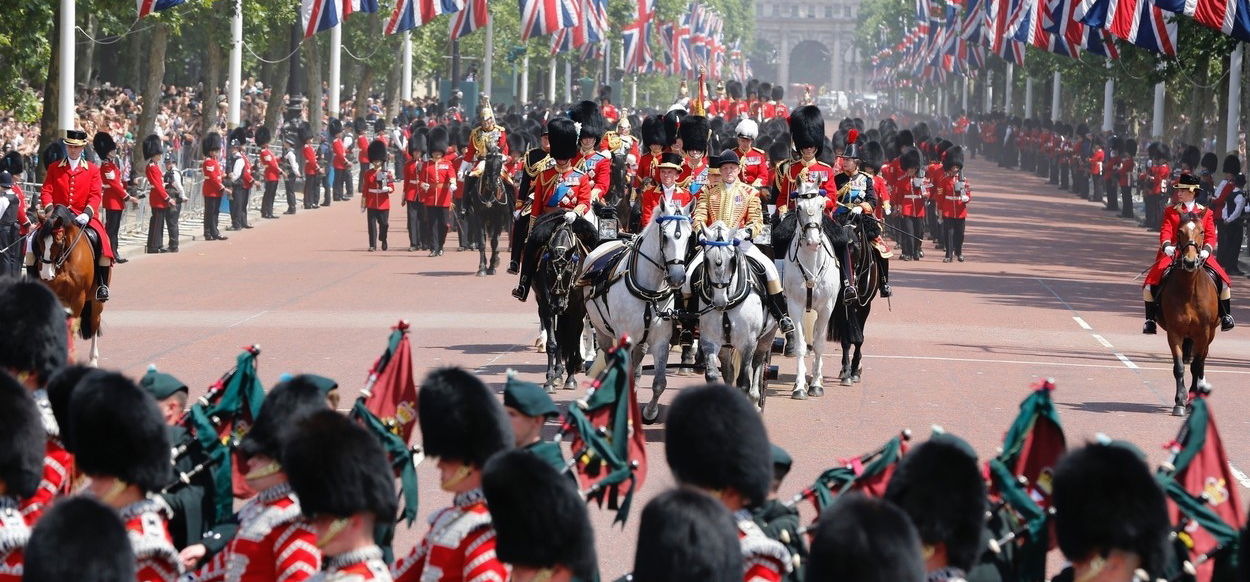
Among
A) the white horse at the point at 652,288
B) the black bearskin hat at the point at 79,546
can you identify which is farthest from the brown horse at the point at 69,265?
the black bearskin hat at the point at 79,546

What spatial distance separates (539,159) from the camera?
703 inches

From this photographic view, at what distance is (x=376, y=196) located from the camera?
2953 centimetres

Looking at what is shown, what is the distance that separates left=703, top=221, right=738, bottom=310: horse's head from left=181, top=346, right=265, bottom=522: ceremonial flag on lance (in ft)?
19.9

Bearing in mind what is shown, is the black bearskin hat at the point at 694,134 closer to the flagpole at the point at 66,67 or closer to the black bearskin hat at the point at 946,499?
the black bearskin hat at the point at 946,499

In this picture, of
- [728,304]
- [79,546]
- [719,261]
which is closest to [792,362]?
[728,304]

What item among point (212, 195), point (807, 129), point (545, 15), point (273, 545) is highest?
point (545, 15)

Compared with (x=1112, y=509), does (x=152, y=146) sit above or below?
above

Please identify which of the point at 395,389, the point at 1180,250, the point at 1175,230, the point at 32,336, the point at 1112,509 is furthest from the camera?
the point at 1175,230

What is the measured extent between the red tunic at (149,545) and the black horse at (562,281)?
9.10 m

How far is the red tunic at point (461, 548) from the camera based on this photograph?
241 inches

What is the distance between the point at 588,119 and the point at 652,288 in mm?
4502

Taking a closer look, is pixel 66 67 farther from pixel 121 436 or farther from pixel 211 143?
pixel 121 436

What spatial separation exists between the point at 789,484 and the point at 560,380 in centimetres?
429

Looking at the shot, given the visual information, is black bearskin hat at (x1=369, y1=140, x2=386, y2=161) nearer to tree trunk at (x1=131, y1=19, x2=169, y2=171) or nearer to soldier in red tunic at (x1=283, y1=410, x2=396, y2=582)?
tree trunk at (x1=131, y1=19, x2=169, y2=171)
